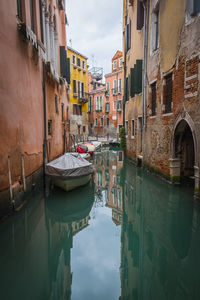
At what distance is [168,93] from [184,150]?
1891 mm

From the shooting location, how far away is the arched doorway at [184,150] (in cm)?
614

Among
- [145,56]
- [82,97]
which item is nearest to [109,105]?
[82,97]

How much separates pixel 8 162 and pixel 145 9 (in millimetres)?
8061

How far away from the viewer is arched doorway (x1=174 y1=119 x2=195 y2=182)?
20.2 ft

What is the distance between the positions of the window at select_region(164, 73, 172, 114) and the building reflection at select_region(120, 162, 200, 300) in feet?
8.50

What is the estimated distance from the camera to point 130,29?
11336 mm

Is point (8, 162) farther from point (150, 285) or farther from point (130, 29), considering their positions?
point (130, 29)

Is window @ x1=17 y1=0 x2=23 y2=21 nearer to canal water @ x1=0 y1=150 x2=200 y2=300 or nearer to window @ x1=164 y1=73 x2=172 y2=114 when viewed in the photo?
window @ x1=164 y1=73 x2=172 y2=114

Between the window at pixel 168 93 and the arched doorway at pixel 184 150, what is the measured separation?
2.65 feet

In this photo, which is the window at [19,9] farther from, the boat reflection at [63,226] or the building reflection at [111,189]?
the building reflection at [111,189]

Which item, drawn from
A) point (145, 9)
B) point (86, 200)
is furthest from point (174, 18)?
point (86, 200)

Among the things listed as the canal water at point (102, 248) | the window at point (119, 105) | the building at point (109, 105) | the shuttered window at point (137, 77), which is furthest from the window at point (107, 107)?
the canal water at point (102, 248)

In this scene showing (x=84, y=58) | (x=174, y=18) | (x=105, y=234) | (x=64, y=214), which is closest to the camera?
(x=105, y=234)

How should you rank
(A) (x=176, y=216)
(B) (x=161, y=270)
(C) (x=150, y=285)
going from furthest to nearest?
(A) (x=176, y=216)
(B) (x=161, y=270)
(C) (x=150, y=285)
